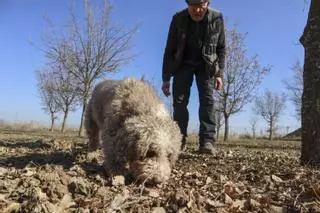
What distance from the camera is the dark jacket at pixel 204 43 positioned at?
23.9 feet

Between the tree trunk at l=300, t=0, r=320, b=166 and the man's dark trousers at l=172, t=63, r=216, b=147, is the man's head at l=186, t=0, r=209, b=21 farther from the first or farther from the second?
the tree trunk at l=300, t=0, r=320, b=166

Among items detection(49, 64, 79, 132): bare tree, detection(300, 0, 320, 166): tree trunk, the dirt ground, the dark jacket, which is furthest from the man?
detection(49, 64, 79, 132): bare tree

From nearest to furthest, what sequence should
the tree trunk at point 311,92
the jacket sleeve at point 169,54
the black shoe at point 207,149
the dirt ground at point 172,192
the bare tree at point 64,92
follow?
the dirt ground at point 172,192, the tree trunk at point 311,92, the black shoe at point 207,149, the jacket sleeve at point 169,54, the bare tree at point 64,92

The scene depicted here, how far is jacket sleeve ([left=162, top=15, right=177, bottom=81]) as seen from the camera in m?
7.55

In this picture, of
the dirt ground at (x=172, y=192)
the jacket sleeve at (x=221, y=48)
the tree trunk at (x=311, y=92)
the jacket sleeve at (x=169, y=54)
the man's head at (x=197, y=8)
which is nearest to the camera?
the dirt ground at (x=172, y=192)

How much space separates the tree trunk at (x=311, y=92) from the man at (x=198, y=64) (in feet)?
5.84

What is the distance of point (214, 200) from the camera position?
3770 millimetres

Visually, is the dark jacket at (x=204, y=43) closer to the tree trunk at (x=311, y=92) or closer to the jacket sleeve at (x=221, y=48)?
the jacket sleeve at (x=221, y=48)

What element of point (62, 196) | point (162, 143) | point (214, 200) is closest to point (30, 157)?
point (162, 143)

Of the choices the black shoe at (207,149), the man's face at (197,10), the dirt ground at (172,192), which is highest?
the man's face at (197,10)

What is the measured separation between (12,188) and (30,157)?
3.07m

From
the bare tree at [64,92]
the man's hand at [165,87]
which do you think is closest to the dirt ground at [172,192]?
the man's hand at [165,87]

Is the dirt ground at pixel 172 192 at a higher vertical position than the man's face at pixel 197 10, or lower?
lower

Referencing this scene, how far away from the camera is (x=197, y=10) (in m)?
6.90
